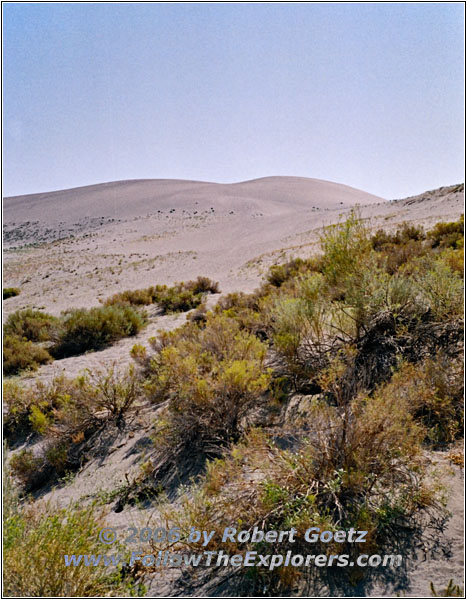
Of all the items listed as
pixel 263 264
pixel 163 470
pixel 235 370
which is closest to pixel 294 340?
pixel 235 370

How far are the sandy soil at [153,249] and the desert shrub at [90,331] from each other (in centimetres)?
37

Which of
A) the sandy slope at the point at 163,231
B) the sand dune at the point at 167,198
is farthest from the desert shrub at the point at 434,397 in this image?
the sand dune at the point at 167,198

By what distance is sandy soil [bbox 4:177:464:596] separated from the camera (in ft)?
13.6

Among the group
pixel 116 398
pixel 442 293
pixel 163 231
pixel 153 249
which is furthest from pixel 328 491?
pixel 163 231

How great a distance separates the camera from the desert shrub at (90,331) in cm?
902

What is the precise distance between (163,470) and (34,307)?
14.5 meters

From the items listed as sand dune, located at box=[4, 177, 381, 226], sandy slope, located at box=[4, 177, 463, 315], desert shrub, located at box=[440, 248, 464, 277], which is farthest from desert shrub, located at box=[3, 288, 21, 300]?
sand dune, located at box=[4, 177, 381, 226]

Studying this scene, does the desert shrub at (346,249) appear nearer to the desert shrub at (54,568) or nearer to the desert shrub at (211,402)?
the desert shrub at (211,402)

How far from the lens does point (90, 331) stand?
360 inches

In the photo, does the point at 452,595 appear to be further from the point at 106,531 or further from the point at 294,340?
the point at 294,340

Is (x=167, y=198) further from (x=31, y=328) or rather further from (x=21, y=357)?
(x=21, y=357)

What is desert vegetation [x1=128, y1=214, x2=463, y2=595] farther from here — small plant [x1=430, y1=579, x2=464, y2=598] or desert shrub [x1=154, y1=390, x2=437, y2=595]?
small plant [x1=430, y1=579, x2=464, y2=598]

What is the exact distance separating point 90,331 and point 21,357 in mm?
1588

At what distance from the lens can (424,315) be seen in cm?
459
